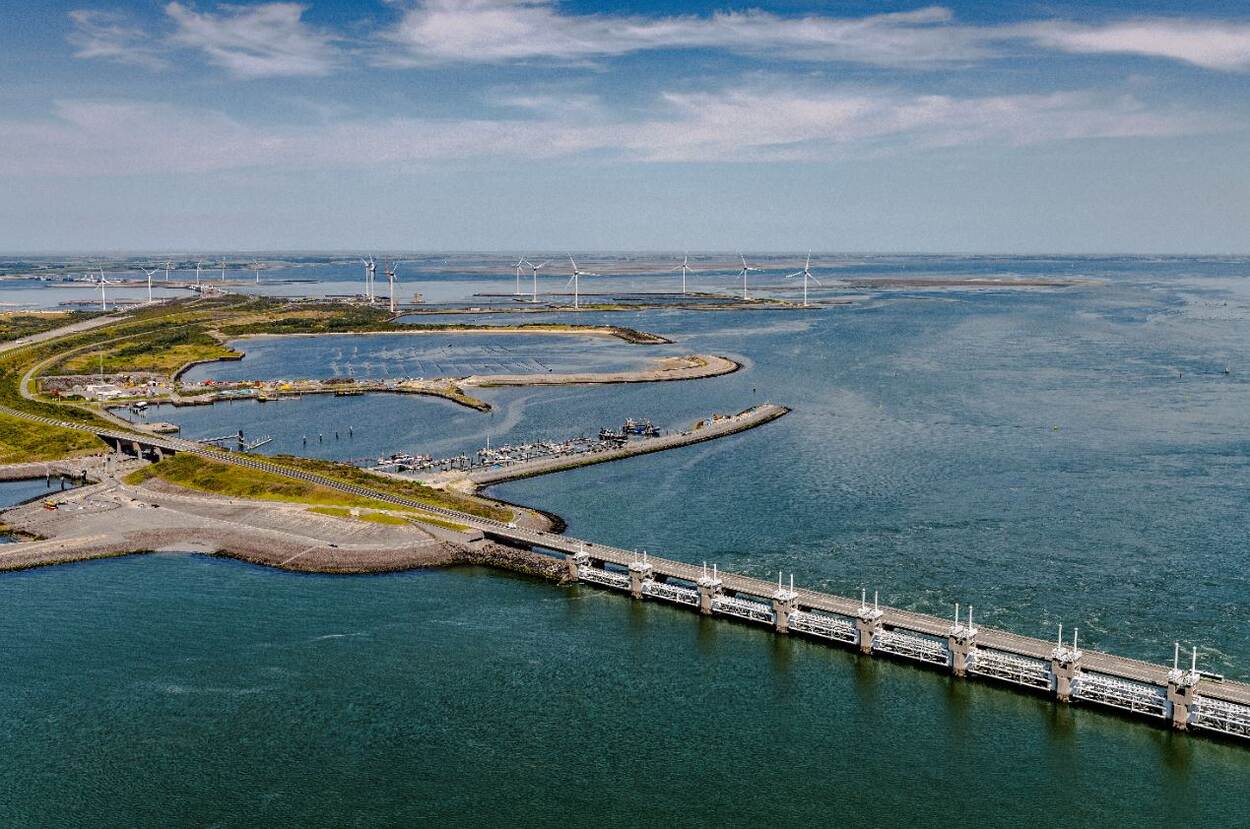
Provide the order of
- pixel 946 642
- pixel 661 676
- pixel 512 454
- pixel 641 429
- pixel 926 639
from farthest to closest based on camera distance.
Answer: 1. pixel 641 429
2. pixel 512 454
3. pixel 926 639
4. pixel 946 642
5. pixel 661 676

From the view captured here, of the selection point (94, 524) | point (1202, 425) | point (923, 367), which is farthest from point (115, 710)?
point (923, 367)

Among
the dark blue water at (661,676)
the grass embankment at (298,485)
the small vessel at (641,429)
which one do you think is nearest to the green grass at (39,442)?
the grass embankment at (298,485)

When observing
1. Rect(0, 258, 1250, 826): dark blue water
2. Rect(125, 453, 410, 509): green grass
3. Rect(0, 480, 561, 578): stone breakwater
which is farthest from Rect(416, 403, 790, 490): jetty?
Rect(0, 480, 561, 578): stone breakwater

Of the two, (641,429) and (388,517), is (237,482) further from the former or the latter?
(641,429)

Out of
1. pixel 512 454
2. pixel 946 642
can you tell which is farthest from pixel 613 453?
pixel 946 642

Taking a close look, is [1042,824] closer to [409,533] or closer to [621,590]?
[621,590]
